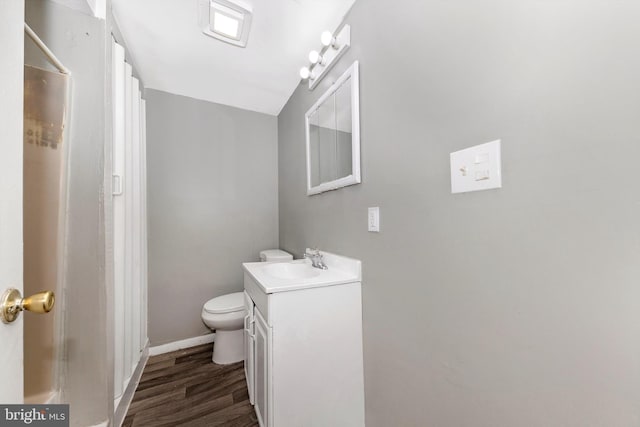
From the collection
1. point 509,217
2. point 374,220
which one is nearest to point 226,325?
point 374,220

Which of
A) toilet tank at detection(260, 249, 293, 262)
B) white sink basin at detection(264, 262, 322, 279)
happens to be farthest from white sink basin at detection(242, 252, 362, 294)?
toilet tank at detection(260, 249, 293, 262)

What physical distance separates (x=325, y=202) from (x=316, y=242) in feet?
1.06

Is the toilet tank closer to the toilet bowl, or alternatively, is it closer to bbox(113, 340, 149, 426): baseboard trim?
the toilet bowl

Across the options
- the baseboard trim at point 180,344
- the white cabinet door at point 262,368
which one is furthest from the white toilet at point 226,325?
the white cabinet door at point 262,368

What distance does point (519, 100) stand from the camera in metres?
0.63

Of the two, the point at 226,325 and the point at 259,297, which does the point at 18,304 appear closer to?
the point at 259,297

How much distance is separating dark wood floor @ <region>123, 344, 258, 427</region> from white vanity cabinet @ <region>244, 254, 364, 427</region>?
0.27m

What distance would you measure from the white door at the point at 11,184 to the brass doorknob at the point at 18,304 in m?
0.01

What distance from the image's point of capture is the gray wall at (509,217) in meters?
0.49

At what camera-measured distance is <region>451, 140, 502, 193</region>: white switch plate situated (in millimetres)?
680

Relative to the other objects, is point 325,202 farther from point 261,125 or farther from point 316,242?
point 261,125

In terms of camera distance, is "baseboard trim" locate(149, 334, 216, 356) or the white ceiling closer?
the white ceiling

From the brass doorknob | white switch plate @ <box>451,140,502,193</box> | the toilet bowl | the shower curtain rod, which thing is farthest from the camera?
the toilet bowl

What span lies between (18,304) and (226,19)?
1.59 meters
